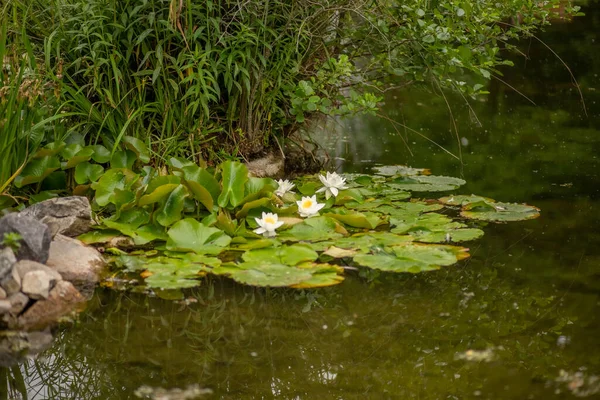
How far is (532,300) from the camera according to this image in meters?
3.10

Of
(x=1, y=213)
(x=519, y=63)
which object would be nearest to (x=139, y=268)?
(x=1, y=213)

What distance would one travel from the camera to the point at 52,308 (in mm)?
2934

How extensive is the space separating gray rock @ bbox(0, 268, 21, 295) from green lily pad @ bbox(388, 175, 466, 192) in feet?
7.43

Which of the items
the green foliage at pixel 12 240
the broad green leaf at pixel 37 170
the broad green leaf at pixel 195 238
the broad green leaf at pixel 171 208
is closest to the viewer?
the green foliage at pixel 12 240

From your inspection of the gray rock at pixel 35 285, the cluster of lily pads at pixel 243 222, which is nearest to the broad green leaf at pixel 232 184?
the cluster of lily pads at pixel 243 222

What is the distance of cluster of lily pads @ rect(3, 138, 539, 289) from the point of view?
10.9 feet

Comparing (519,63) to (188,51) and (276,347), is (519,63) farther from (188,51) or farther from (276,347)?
(276,347)

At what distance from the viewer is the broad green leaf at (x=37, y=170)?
369cm

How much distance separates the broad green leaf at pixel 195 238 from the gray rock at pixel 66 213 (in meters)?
0.37

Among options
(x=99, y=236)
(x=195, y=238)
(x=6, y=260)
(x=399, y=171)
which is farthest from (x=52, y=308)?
(x=399, y=171)

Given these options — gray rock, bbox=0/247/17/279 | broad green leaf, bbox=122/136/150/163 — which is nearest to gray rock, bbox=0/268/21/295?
gray rock, bbox=0/247/17/279

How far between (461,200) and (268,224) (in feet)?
3.80

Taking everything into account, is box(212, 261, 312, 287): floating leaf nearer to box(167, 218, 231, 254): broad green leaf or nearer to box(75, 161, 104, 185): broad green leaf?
box(167, 218, 231, 254): broad green leaf

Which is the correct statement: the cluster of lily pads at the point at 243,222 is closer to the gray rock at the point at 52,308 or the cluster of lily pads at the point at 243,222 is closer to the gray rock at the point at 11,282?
the gray rock at the point at 52,308
